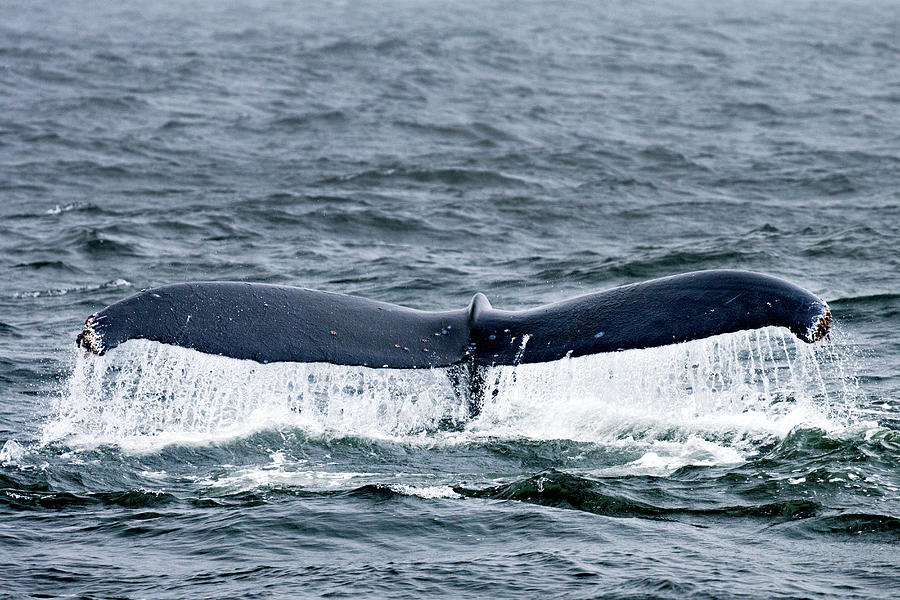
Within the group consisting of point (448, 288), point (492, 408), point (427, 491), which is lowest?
point (448, 288)

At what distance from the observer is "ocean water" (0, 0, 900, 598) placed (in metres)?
6.66

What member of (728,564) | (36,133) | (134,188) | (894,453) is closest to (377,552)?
(728,564)

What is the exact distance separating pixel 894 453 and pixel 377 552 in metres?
3.12

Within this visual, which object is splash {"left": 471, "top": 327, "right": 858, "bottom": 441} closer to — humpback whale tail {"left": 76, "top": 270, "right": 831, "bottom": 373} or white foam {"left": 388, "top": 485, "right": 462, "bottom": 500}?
humpback whale tail {"left": 76, "top": 270, "right": 831, "bottom": 373}

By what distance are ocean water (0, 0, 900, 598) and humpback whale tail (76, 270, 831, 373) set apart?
0.64ft

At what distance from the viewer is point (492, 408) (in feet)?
28.0

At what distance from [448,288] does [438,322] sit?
244 inches

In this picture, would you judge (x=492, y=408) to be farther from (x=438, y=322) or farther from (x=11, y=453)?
(x=11, y=453)

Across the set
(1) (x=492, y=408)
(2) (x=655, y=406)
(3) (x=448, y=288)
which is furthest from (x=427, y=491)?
(3) (x=448, y=288)

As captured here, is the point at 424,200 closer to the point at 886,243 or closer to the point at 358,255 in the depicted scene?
the point at 358,255

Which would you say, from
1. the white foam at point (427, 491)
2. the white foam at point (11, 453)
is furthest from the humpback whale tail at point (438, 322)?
the white foam at point (11, 453)

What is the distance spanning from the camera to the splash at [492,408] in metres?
8.26

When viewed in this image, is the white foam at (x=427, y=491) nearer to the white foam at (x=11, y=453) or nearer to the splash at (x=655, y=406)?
the splash at (x=655, y=406)

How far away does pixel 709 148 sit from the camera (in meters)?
20.7
